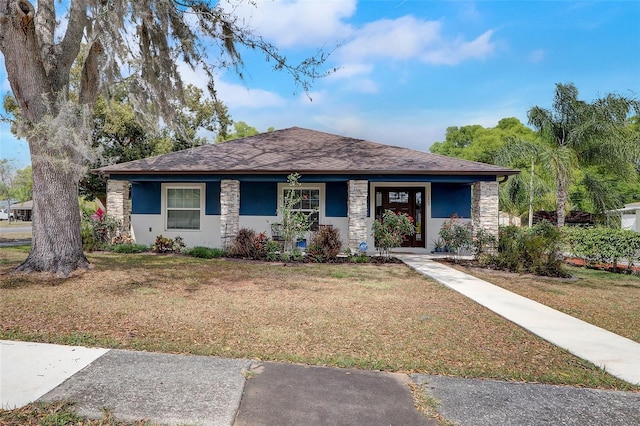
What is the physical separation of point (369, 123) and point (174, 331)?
1746 centimetres

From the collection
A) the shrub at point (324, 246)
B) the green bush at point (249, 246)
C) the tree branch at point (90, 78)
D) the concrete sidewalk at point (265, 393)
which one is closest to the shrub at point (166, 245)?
the green bush at point (249, 246)

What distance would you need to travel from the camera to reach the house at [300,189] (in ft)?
37.7

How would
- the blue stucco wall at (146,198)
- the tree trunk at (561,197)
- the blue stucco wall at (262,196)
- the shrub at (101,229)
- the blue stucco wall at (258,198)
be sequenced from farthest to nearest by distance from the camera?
1. the tree trunk at (561,197)
2. the blue stucco wall at (146,198)
3. the blue stucco wall at (258,198)
4. the blue stucco wall at (262,196)
5. the shrub at (101,229)

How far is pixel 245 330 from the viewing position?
14.5 ft

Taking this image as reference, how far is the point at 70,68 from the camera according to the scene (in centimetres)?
802

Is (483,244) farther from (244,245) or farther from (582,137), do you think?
(582,137)

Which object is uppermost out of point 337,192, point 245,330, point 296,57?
point 296,57

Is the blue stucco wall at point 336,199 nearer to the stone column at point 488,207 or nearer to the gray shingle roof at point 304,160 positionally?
the gray shingle roof at point 304,160

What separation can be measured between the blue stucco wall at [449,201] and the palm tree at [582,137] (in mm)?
5088

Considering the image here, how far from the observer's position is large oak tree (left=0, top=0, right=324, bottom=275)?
22.1ft

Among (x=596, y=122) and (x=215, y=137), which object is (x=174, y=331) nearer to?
(x=596, y=122)

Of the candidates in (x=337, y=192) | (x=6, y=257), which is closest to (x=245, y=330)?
(x=337, y=192)

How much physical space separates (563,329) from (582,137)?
1404 cm

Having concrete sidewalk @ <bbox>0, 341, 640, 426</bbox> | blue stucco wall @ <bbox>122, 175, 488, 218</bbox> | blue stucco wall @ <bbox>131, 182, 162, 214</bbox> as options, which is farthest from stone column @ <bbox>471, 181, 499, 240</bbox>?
blue stucco wall @ <bbox>131, 182, 162, 214</bbox>
